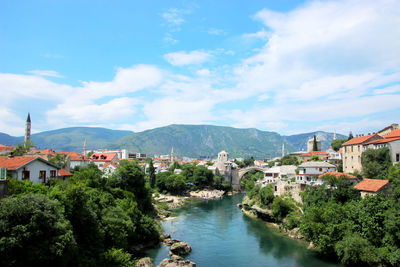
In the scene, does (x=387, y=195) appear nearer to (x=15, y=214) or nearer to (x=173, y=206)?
(x=15, y=214)

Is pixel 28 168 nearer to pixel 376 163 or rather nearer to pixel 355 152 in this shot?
pixel 376 163

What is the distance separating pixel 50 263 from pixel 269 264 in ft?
58.4

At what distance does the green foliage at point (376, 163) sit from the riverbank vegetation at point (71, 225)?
85.6 feet

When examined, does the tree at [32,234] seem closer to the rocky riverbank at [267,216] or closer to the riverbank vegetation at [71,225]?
the riverbank vegetation at [71,225]

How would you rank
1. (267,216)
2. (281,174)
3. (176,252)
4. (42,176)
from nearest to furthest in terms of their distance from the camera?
(42,176), (176,252), (267,216), (281,174)

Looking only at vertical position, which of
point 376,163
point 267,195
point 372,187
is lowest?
point 267,195

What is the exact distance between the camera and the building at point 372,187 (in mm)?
28345

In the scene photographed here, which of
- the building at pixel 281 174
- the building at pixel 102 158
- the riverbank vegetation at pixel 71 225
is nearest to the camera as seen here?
the riverbank vegetation at pixel 71 225

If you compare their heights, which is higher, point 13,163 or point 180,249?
point 13,163

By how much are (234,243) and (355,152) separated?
72.6ft

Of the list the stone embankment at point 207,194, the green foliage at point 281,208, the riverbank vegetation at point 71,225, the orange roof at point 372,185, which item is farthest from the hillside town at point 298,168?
the stone embankment at point 207,194

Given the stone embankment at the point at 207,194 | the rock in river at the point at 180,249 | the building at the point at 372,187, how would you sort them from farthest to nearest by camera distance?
the stone embankment at the point at 207,194 → the building at the point at 372,187 → the rock in river at the point at 180,249

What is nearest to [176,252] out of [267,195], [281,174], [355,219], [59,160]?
[355,219]

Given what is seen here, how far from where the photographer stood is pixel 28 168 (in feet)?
77.1
